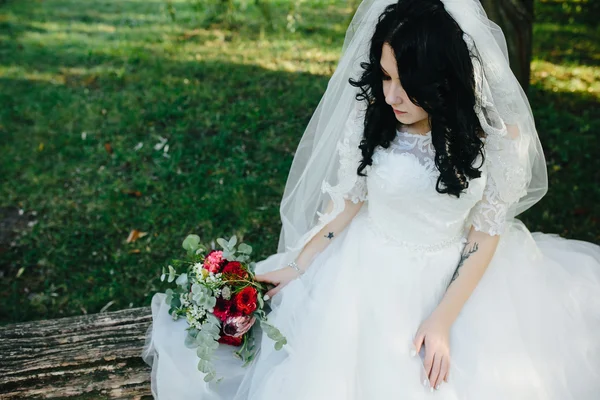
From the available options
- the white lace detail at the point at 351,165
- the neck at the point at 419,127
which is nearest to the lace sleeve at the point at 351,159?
the white lace detail at the point at 351,165

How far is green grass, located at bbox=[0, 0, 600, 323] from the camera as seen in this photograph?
409 cm

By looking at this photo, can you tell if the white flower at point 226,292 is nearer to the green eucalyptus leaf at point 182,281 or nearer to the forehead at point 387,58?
the green eucalyptus leaf at point 182,281

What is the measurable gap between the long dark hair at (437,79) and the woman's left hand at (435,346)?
0.55m

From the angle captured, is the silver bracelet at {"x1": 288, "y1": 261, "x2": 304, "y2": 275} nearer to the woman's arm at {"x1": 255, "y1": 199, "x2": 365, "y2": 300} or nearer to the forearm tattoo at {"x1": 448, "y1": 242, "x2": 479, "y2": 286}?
the woman's arm at {"x1": 255, "y1": 199, "x2": 365, "y2": 300}

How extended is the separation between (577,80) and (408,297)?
4.78 metres

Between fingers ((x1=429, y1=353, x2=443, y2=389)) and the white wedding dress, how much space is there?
0.03m

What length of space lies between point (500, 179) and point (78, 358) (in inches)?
87.9

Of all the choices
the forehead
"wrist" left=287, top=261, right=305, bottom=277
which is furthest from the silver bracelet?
the forehead

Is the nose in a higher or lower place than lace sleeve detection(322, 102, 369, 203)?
higher

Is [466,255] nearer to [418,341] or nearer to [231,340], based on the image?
[418,341]

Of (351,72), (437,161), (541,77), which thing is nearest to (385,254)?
(437,161)

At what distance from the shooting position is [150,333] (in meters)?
2.78

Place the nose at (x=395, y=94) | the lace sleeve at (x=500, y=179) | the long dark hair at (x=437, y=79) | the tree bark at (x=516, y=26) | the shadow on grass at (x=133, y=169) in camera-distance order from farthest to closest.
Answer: the tree bark at (x=516, y=26) < the shadow on grass at (x=133, y=169) < the lace sleeve at (x=500, y=179) < the nose at (x=395, y=94) < the long dark hair at (x=437, y=79)

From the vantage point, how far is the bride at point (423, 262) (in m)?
2.05
